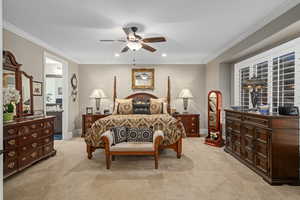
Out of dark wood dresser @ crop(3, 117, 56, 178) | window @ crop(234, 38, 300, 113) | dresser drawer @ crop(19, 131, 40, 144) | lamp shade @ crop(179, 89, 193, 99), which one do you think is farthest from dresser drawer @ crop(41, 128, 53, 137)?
window @ crop(234, 38, 300, 113)

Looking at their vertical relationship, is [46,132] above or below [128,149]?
above

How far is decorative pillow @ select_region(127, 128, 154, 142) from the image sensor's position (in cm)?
370

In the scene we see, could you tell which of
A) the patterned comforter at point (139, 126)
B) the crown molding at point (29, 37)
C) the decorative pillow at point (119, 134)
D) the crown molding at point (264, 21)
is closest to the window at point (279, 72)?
the crown molding at point (264, 21)

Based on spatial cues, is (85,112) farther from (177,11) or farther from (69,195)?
(177,11)

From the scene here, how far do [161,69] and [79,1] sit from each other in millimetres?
4162

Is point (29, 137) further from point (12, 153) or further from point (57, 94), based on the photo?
point (57, 94)

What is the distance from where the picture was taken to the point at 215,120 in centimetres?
502

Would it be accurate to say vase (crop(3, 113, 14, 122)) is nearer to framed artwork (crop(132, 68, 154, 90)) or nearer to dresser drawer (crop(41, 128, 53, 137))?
dresser drawer (crop(41, 128, 53, 137))

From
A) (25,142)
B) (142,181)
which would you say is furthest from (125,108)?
(142,181)

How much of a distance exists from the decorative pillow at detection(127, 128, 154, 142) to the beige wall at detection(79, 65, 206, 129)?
278 cm

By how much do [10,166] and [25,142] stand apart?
1.46 feet

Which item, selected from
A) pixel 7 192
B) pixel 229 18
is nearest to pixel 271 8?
pixel 229 18

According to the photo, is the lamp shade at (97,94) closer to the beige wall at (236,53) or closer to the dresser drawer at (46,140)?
the dresser drawer at (46,140)

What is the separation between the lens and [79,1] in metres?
2.47
